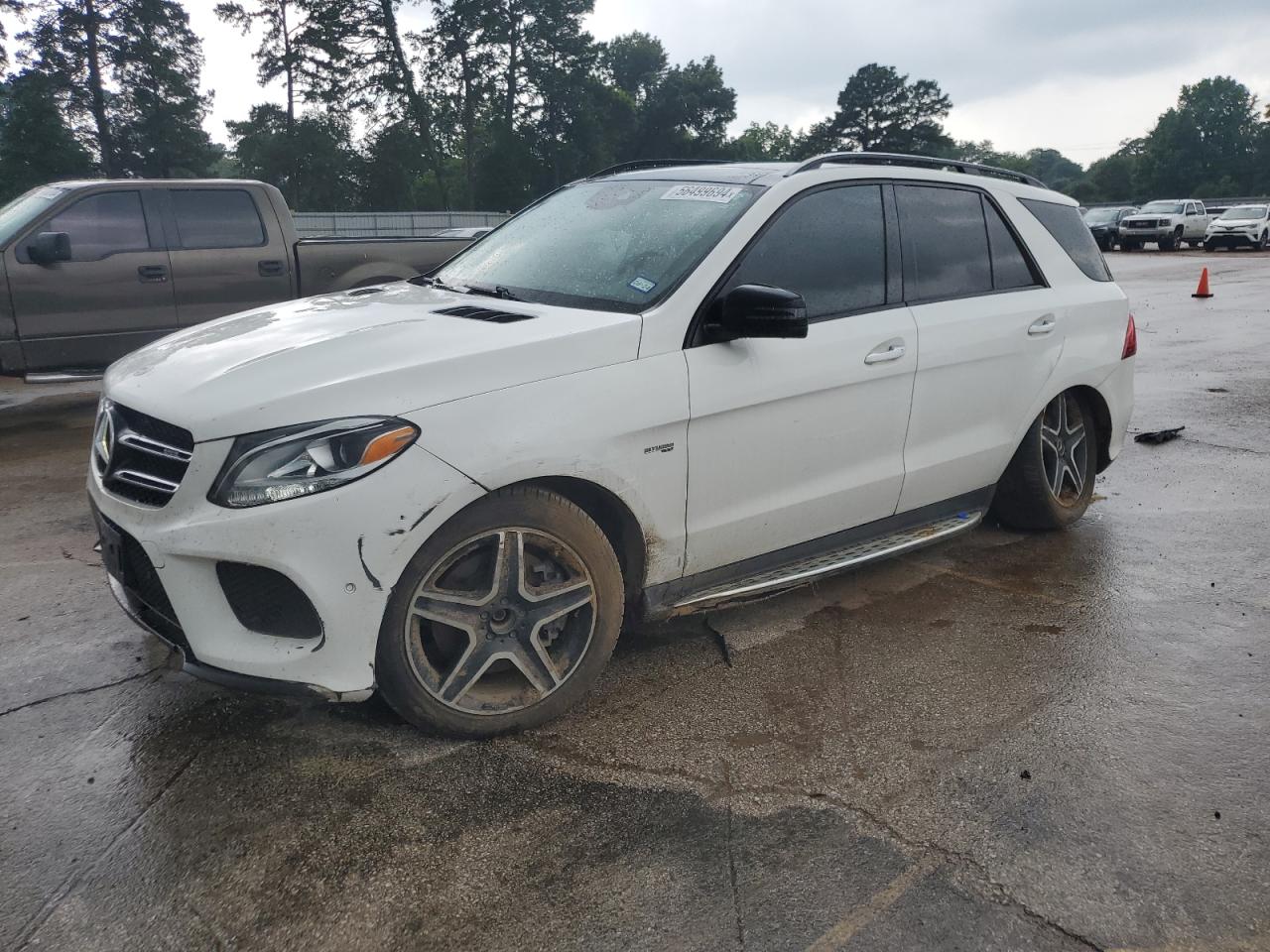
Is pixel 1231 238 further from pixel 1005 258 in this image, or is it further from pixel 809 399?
pixel 809 399

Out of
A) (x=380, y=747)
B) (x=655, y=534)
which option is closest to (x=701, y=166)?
(x=655, y=534)

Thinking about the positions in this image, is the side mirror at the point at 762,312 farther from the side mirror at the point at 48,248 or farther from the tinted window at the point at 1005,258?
the side mirror at the point at 48,248

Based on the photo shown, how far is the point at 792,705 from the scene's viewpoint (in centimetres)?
351

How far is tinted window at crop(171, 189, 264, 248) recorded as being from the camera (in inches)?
350

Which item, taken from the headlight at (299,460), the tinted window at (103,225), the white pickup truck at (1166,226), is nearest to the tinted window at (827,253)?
the headlight at (299,460)

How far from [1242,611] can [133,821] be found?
419 centimetres

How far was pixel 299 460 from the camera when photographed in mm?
2812

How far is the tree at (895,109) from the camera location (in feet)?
280

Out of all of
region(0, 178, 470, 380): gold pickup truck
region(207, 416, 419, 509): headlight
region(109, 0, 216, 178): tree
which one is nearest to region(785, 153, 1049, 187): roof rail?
region(207, 416, 419, 509): headlight

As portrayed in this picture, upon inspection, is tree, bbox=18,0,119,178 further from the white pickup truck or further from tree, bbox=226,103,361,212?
the white pickup truck

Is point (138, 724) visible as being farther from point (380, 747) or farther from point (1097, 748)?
point (1097, 748)

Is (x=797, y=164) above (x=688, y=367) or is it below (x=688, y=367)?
above

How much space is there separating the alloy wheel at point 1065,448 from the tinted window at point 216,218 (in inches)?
278

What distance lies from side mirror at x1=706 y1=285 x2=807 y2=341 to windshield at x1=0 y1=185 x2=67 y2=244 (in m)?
7.18
